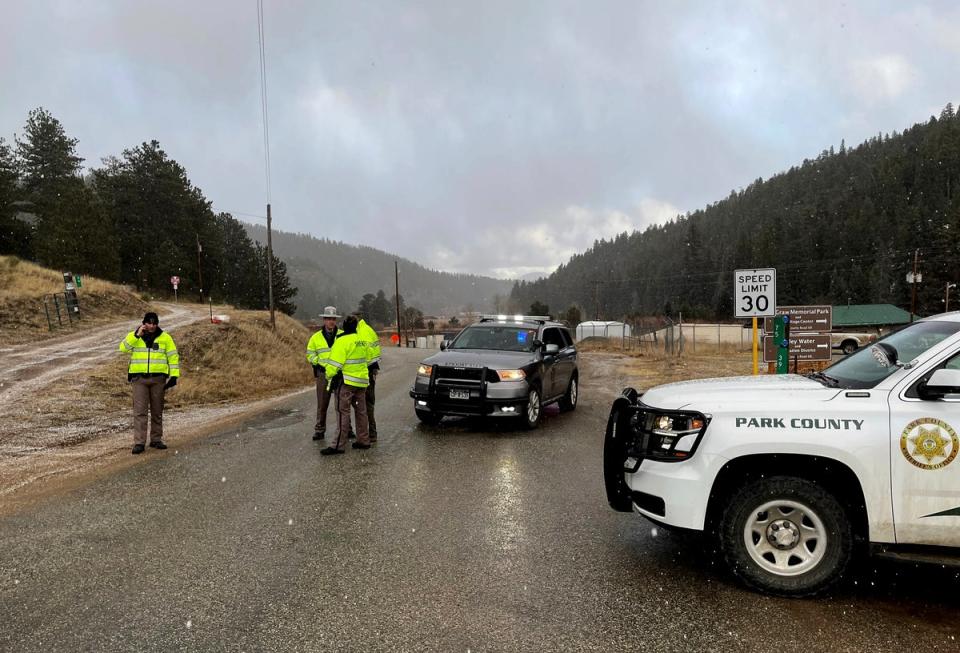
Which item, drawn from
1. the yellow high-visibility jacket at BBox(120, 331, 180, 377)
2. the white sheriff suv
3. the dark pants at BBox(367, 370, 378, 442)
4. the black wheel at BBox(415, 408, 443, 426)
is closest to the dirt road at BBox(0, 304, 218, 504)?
the yellow high-visibility jacket at BBox(120, 331, 180, 377)

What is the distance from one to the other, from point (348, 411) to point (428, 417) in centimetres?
213

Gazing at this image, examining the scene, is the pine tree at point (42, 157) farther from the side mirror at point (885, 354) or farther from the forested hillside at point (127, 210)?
the side mirror at point (885, 354)

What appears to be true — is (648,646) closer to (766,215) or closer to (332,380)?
(332,380)

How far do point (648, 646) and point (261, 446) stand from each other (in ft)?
22.6

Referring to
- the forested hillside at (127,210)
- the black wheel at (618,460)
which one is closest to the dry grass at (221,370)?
the black wheel at (618,460)

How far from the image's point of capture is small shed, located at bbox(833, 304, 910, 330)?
8244 centimetres

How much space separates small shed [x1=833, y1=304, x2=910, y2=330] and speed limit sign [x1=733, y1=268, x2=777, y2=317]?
84.6 meters

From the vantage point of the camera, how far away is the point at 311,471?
6914 millimetres

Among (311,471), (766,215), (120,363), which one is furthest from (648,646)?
(766,215)

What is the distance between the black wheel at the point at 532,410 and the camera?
914 centimetres

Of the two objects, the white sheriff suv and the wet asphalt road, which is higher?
the white sheriff suv

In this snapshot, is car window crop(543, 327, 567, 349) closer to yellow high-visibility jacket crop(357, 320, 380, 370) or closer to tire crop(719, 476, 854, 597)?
yellow high-visibility jacket crop(357, 320, 380, 370)

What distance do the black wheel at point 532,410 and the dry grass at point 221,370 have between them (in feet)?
28.6

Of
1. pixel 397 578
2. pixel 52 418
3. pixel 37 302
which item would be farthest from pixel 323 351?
pixel 37 302
